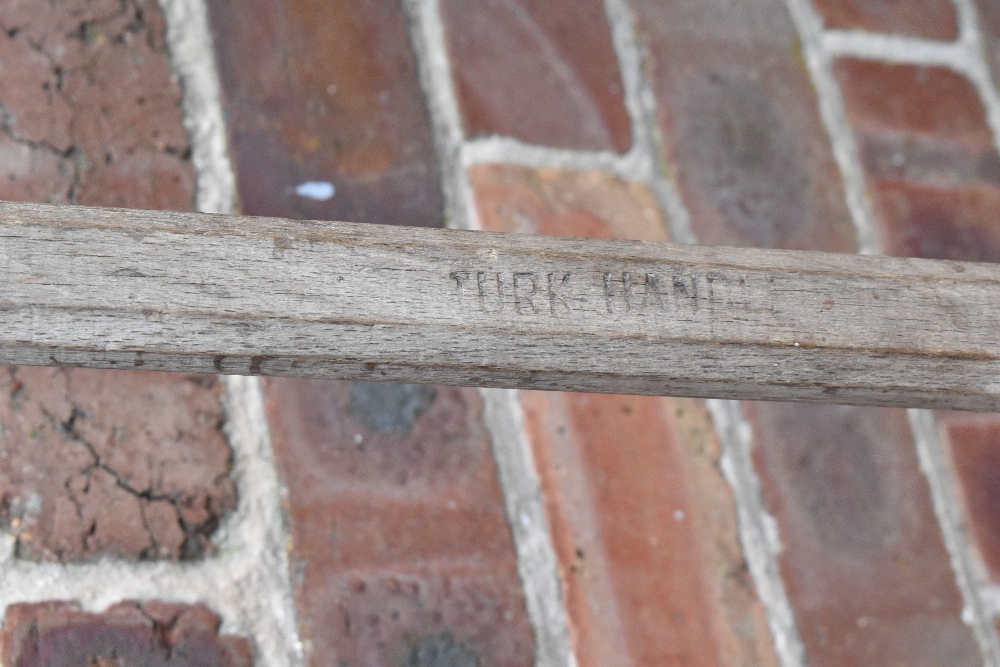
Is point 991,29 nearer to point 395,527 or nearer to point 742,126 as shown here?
point 742,126

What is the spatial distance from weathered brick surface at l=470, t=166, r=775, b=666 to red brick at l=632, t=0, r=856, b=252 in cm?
8

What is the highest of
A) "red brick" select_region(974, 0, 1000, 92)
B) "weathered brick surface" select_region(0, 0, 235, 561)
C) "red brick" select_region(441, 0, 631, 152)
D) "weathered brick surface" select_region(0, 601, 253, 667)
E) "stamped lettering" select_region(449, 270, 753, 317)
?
"red brick" select_region(974, 0, 1000, 92)

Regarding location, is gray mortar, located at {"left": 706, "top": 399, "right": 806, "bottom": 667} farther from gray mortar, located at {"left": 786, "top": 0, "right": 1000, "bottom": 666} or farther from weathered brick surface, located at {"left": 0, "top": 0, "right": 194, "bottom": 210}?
weathered brick surface, located at {"left": 0, "top": 0, "right": 194, "bottom": 210}

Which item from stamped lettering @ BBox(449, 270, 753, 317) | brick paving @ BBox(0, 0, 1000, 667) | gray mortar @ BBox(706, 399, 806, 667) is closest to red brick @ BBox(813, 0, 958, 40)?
brick paving @ BBox(0, 0, 1000, 667)

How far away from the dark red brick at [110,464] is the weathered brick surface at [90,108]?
88 millimetres

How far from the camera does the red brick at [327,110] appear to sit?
1.69 feet

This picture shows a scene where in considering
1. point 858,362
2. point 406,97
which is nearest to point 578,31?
point 406,97

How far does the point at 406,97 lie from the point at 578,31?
0.11 metres

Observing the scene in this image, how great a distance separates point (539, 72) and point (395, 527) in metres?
0.26

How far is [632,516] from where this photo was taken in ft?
1.70

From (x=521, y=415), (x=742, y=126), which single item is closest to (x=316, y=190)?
(x=521, y=415)

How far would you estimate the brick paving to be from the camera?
1.49ft

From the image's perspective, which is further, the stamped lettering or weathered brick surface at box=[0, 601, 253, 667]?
weathered brick surface at box=[0, 601, 253, 667]

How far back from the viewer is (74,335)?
29 cm
